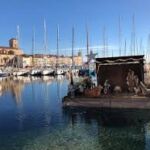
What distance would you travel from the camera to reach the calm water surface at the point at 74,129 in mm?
19752

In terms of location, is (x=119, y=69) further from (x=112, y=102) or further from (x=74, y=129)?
(x=74, y=129)

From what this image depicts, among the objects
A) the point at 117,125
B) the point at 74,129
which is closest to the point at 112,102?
the point at 117,125

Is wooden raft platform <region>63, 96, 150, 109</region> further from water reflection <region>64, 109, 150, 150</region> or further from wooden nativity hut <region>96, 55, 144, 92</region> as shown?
wooden nativity hut <region>96, 55, 144, 92</region>

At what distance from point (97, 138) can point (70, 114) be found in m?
8.68

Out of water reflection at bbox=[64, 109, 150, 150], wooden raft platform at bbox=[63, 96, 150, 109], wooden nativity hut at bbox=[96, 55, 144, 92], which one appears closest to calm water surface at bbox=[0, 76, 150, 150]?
water reflection at bbox=[64, 109, 150, 150]

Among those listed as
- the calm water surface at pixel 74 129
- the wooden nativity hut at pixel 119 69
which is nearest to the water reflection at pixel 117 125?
the calm water surface at pixel 74 129

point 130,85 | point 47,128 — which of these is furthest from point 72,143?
point 130,85

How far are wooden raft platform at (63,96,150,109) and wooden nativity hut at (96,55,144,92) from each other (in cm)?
269

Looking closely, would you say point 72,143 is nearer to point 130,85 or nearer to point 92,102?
point 92,102

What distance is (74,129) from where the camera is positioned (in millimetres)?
23922

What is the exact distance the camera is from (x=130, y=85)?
32156 millimetres

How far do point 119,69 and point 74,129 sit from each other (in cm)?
1046

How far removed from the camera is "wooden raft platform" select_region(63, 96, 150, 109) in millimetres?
29281

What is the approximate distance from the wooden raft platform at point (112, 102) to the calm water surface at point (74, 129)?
636 millimetres
